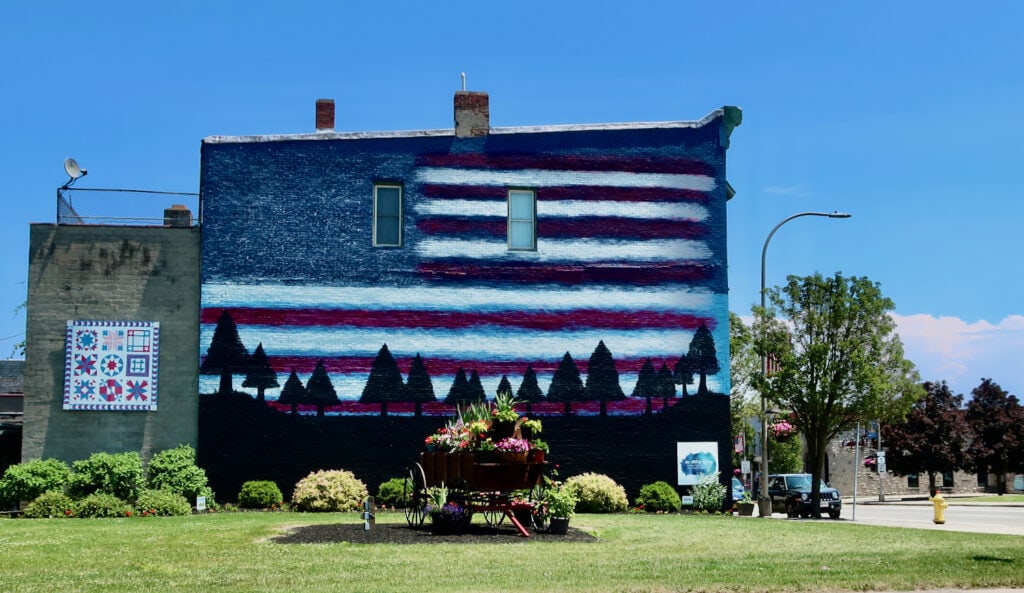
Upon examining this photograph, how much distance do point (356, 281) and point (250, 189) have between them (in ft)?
13.3

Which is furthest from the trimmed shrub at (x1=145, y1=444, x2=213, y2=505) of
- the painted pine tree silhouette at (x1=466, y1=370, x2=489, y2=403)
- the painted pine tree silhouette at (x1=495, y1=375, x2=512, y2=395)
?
the painted pine tree silhouette at (x1=495, y1=375, x2=512, y2=395)

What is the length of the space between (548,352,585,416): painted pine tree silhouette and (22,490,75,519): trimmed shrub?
13.2m

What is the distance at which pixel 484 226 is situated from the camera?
108ft

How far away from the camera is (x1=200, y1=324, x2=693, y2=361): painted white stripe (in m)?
31.7

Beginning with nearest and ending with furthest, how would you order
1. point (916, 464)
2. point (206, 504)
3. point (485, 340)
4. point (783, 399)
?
1. point (206, 504)
2. point (485, 340)
3. point (783, 399)
4. point (916, 464)

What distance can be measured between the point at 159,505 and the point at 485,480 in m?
12.6

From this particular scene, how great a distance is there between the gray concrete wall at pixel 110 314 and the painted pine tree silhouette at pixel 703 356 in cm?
1423

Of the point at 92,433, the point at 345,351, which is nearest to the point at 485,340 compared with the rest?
the point at 345,351

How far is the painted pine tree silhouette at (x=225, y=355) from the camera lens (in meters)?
31.3

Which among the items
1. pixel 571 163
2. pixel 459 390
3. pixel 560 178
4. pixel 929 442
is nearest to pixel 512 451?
pixel 459 390

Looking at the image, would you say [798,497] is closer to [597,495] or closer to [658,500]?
[658,500]

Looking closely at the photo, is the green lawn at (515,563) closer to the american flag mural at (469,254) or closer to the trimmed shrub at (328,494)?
the trimmed shrub at (328,494)

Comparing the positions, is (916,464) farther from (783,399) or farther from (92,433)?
(92,433)

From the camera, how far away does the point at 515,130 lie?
3325 cm
